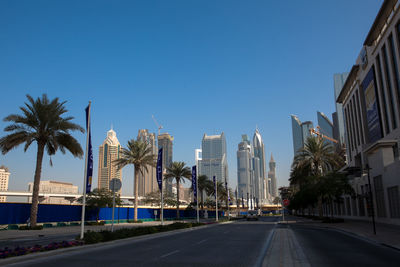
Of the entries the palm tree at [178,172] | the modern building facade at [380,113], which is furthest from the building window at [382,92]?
the palm tree at [178,172]

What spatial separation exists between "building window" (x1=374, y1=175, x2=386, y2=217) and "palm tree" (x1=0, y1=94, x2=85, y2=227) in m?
37.8

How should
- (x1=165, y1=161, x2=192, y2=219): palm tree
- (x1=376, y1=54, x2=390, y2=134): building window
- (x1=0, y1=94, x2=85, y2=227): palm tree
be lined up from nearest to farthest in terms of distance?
(x1=0, y1=94, x2=85, y2=227): palm tree
(x1=376, y1=54, x2=390, y2=134): building window
(x1=165, y1=161, x2=192, y2=219): palm tree

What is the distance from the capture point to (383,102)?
47250 millimetres

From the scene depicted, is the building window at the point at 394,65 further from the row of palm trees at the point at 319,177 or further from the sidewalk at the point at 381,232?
the sidewalk at the point at 381,232

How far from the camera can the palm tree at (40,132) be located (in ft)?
110

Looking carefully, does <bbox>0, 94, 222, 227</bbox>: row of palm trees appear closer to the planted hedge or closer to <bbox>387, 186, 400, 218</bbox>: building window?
the planted hedge

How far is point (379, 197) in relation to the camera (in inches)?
1722

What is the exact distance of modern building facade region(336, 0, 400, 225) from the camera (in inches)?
1596

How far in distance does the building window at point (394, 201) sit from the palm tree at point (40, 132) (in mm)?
36546

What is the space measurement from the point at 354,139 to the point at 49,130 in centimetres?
5784

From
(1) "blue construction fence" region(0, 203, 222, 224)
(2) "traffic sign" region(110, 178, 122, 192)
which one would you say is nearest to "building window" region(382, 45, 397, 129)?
(2) "traffic sign" region(110, 178, 122, 192)

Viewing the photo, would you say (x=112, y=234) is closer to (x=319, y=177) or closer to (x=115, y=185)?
(x=115, y=185)

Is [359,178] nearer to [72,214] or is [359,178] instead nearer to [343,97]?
[343,97]

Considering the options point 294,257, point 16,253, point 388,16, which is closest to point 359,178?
point 388,16
